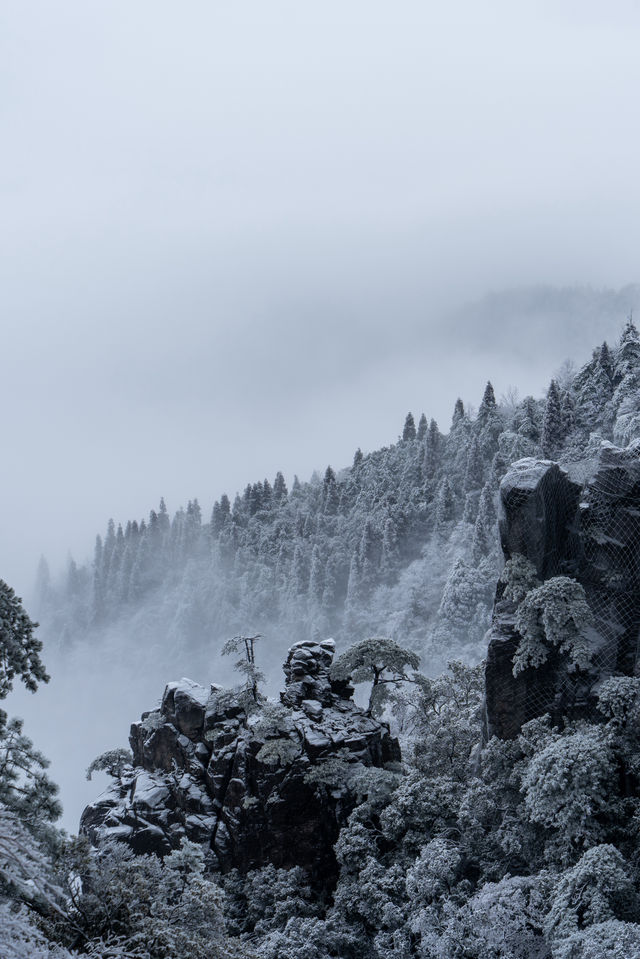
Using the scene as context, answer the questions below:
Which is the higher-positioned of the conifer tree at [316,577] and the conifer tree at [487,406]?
the conifer tree at [487,406]

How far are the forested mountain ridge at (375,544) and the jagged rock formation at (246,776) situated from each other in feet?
104

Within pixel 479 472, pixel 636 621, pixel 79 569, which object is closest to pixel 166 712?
pixel 636 621

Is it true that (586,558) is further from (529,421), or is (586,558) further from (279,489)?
(279,489)

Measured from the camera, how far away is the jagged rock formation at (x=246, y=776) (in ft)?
97.2

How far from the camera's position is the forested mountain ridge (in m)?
69.4

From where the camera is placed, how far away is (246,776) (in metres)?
30.6

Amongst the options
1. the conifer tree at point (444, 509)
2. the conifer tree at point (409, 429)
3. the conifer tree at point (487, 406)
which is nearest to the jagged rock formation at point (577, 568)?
the conifer tree at point (444, 509)

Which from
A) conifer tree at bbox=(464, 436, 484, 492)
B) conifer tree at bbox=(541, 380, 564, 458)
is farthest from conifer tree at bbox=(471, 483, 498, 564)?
conifer tree at bbox=(541, 380, 564, 458)

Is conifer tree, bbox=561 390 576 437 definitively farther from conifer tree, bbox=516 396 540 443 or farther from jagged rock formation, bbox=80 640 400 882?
jagged rock formation, bbox=80 640 400 882

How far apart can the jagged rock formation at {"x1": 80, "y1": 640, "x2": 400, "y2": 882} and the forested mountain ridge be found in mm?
31574

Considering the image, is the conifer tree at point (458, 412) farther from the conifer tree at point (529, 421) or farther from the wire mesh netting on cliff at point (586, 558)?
the wire mesh netting on cliff at point (586, 558)

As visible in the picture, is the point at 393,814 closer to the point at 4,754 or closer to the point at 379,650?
the point at 379,650

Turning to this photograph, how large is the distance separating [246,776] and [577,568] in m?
16.4

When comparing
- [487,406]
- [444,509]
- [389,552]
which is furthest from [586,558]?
[487,406]
